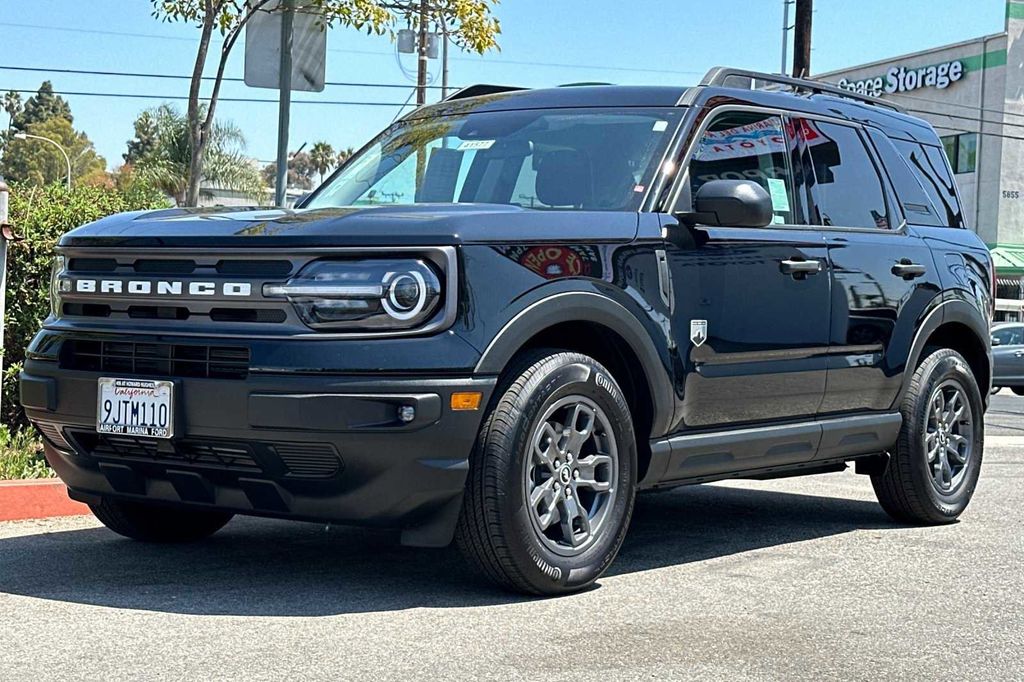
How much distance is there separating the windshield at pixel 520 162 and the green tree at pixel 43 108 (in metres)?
148

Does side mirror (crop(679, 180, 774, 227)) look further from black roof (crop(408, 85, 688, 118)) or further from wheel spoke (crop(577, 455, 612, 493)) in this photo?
wheel spoke (crop(577, 455, 612, 493))

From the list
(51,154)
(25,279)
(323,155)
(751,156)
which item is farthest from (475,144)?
(51,154)

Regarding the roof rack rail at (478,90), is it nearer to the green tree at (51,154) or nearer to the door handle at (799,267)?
the door handle at (799,267)

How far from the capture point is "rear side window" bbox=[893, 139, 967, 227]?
7762mm

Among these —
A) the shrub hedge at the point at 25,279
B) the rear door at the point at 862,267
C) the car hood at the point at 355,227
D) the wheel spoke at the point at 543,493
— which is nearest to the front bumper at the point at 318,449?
the wheel spoke at the point at 543,493

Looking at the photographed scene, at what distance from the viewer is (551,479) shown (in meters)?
5.30

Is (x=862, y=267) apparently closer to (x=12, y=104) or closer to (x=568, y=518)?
(x=568, y=518)

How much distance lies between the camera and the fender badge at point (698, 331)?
5.84 meters

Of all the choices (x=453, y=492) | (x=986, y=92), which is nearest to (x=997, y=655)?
(x=453, y=492)

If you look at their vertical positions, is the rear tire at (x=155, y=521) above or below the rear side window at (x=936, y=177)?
below

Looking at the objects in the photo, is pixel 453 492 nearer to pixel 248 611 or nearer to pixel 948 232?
pixel 248 611

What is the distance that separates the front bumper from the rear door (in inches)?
89.7

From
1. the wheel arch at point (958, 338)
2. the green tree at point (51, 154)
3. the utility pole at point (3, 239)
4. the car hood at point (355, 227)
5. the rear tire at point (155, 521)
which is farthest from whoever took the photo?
the green tree at point (51, 154)

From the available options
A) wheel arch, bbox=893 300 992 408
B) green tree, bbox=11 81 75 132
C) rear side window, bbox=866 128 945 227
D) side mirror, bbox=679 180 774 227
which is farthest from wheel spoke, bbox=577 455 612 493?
green tree, bbox=11 81 75 132
